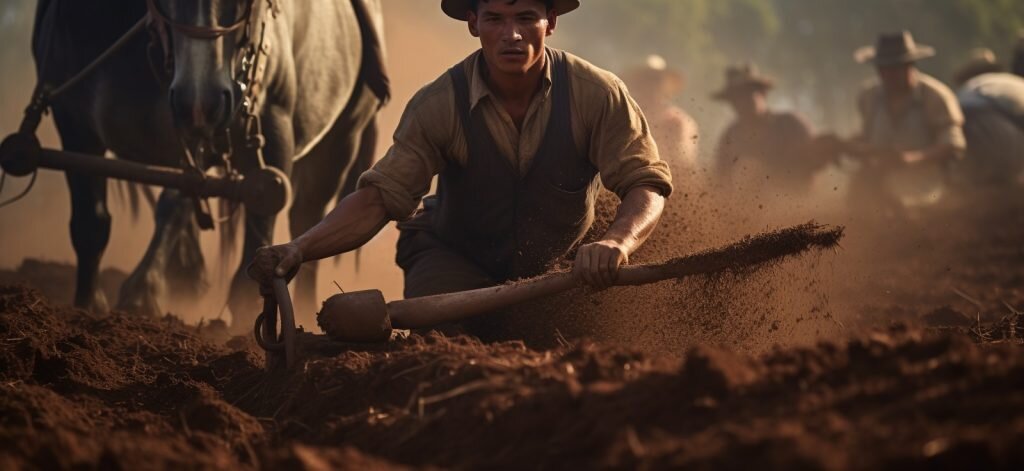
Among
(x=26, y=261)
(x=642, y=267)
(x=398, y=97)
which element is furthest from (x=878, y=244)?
(x=642, y=267)

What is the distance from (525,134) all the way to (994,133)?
11.9 metres

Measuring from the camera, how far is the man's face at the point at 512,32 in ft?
17.3

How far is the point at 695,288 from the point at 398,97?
962 centimetres

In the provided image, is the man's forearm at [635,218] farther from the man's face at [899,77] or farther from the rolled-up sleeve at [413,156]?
the man's face at [899,77]

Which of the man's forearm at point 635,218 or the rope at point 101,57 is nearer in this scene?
the man's forearm at point 635,218

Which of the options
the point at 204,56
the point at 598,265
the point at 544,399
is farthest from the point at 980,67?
the point at 544,399

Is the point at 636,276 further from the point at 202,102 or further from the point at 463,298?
the point at 202,102

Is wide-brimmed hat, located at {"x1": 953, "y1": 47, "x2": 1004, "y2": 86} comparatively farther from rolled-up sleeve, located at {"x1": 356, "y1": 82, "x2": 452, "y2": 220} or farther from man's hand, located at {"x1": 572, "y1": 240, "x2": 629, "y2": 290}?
man's hand, located at {"x1": 572, "y1": 240, "x2": 629, "y2": 290}

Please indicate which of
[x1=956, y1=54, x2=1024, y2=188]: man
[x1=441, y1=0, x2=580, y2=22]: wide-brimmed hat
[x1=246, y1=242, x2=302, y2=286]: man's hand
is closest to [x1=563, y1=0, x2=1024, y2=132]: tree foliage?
[x1=956, y1=54, x2=1024, y2=188]: man

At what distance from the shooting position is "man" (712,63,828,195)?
56.2 ft

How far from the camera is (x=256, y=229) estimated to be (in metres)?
7.67

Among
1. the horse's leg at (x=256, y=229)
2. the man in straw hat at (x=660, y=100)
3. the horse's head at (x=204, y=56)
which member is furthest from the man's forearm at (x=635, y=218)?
the man in straw hat at (x=660, y=100)

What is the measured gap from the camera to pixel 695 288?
510 centimetres

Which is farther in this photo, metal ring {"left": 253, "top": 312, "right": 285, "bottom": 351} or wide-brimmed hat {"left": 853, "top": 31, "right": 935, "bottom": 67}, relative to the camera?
wide-brimmed hat {"left": 853, "top": 31, "right": 935, "bottom": 67}
